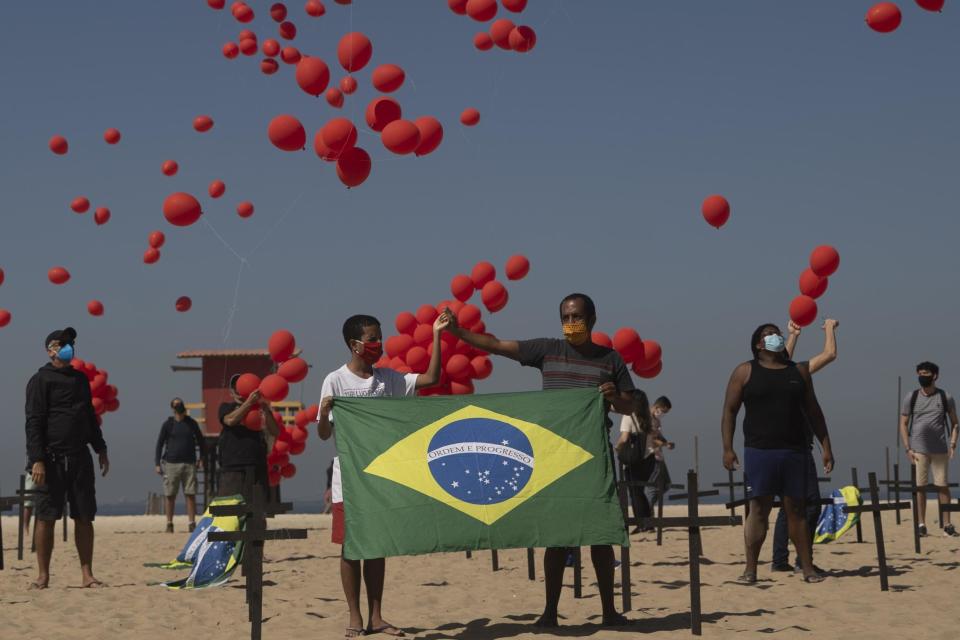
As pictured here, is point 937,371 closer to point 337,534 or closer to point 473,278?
point 473,278

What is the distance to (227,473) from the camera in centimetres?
1044

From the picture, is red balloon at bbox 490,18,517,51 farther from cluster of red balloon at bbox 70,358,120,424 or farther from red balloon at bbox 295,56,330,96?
cluster of red balloon at bbox 70,358,120,424

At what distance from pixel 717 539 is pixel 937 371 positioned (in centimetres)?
308

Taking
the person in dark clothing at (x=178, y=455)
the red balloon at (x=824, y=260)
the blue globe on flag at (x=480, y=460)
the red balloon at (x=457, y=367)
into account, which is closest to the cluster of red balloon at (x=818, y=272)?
the red balloon at (x=824, y=260)

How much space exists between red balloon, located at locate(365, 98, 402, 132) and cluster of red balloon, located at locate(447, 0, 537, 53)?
1410 millimetres

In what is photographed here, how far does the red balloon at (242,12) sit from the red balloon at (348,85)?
82.6 inches

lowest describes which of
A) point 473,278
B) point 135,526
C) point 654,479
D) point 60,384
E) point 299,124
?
point 135,526

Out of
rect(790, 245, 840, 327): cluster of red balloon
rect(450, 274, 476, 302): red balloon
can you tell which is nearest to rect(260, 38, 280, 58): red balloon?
rect(450, 274, 476, 302): red balloon

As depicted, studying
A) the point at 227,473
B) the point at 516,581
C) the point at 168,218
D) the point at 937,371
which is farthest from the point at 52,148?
the point at 937,371

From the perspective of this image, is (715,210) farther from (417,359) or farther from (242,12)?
(242,12)

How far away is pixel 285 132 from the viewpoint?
31.1 ft

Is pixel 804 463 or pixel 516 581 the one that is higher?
pixel 804 463

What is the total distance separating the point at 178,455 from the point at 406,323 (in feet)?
19.8

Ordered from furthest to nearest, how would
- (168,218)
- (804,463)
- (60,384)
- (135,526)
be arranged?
(135,526) → (168,218) → (60,384) → (804,463)
